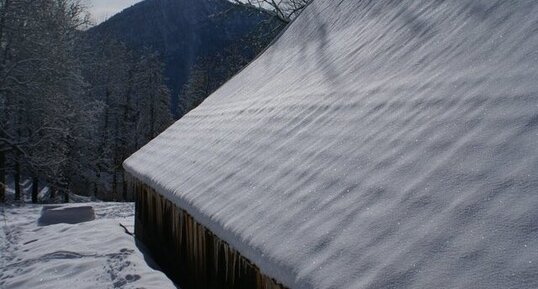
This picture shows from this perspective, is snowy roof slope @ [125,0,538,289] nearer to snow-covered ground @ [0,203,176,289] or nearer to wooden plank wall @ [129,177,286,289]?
wooden plank wall @ [129,177,286,289]

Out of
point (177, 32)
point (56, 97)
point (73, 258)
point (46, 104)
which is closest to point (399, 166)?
point (73, 258)

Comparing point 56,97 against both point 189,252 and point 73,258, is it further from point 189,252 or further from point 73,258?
point 189,252

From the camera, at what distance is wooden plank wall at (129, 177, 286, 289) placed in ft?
12.4

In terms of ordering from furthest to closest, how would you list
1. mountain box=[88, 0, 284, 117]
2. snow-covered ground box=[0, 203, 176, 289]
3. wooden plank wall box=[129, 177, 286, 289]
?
mountain box=[88, 0, 284, 117], snow-covered ground box=[0, 203, 176, 289], wooden plank wall box=[129, 177, 286, 289]

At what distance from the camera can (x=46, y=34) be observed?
23578 millimetres

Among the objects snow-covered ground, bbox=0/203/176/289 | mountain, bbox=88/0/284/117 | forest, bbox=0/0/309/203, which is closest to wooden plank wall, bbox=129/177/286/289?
snow-covered ground, bbox=0/203/176/289

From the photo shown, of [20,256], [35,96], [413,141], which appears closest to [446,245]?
[413,141]

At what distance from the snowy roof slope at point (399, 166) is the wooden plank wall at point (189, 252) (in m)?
0.33

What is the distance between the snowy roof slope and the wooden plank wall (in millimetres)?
328

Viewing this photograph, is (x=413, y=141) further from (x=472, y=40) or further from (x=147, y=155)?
(x=147, y=155)

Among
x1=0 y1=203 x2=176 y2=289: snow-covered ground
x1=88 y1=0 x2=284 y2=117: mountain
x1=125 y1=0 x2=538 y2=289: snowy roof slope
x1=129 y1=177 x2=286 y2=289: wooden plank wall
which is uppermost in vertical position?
x1=88 y1=0 x2=284 y2=117: mountain

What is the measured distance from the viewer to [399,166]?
2729mm

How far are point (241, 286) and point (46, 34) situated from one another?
76.3 feet

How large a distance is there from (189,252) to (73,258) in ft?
13.7
